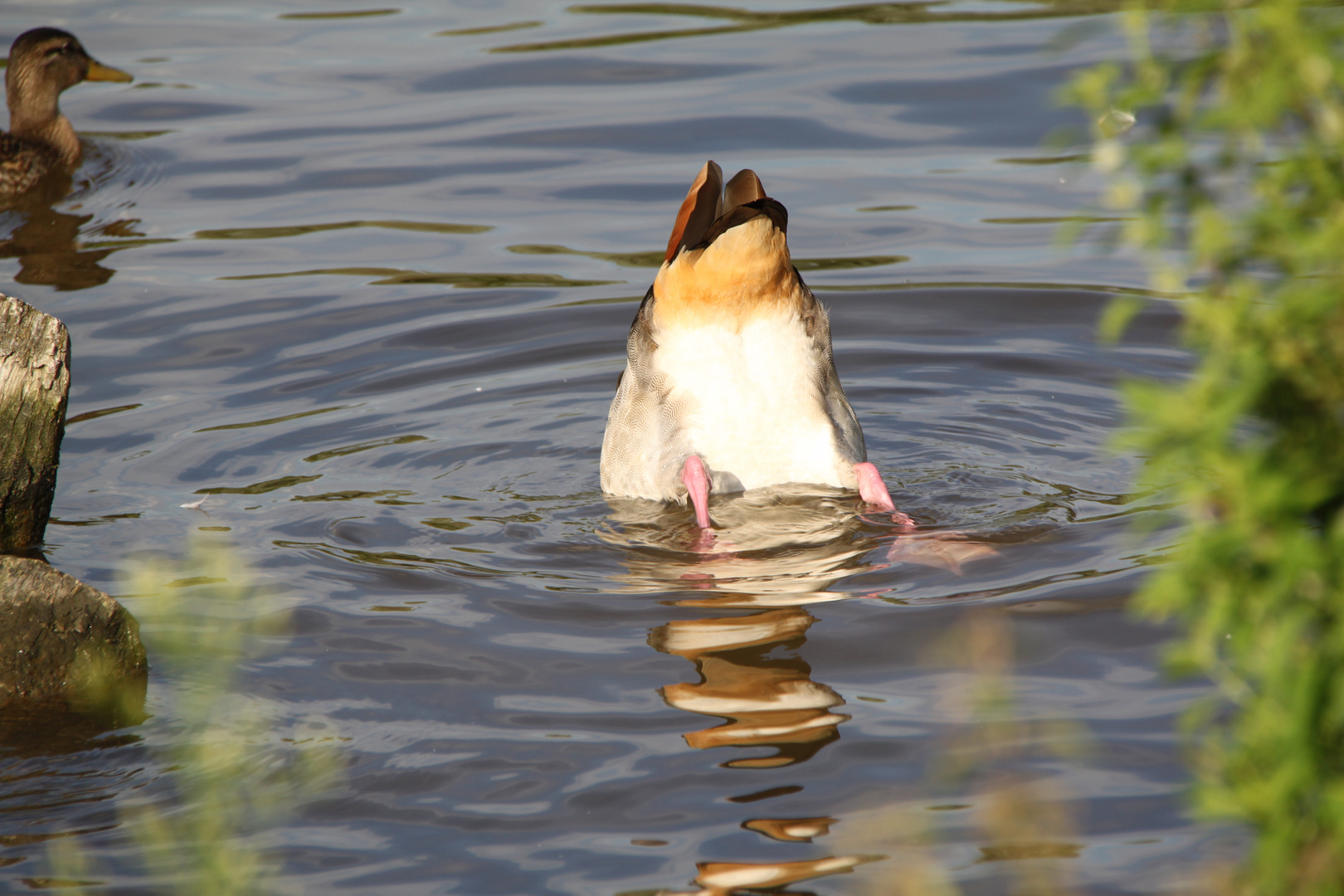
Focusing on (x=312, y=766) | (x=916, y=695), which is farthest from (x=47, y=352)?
(x=916, y=695)

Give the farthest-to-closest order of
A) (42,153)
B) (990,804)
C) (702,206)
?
(42,153), (702,206), (990,804)

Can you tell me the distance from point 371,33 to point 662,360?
9.27 m

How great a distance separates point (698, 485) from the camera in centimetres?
569

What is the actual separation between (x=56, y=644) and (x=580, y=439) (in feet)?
9.93

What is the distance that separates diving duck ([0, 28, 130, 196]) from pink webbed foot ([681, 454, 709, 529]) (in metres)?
7.08

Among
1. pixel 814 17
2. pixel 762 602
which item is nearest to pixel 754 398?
pixel 762 602

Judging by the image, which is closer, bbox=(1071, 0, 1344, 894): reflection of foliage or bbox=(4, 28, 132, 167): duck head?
bbox=(1071, 0, 1344, 894): reflection of foliage

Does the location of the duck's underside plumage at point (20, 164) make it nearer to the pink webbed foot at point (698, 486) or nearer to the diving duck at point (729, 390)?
the diving duck at point (729, 390)

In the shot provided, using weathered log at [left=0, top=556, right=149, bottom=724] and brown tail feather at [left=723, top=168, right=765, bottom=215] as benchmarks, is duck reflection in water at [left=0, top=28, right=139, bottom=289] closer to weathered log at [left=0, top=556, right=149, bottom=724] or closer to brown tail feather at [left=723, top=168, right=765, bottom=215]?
brown tail feather at [left=723, top=168, right=765, bottom=215]

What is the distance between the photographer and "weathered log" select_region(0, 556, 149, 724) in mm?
4234

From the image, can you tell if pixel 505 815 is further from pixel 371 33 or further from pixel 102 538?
pixel 371 33

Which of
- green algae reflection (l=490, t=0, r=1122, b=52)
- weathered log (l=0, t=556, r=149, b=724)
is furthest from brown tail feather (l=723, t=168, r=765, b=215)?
green algae reflection (l=490, t=0, r=1122, b=52)

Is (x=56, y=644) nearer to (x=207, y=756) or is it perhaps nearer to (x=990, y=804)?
(x=207, y=756)

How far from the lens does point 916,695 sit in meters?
4.15
